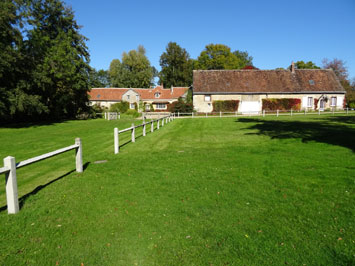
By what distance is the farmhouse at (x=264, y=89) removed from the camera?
44.0 metres

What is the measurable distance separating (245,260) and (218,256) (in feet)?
1.12

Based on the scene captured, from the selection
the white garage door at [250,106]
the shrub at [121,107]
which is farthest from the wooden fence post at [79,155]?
the shrub at [121,107]

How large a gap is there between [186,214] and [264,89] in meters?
43.3

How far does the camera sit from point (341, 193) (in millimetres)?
5328

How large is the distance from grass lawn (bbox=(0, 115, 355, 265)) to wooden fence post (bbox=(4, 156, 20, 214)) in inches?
6.8

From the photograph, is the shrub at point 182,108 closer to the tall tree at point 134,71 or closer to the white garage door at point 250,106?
the white garage door at point 250,106

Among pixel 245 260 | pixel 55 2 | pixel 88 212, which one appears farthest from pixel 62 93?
pixel 245 260

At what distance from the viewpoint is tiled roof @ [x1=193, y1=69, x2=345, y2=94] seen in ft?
145

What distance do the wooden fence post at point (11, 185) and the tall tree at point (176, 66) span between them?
73.1 meters

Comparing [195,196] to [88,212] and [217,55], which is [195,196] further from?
[217,55]

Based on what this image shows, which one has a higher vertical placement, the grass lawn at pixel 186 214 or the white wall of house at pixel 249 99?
the white wall of house at pixel 249 99

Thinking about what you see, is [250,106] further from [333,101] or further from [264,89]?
[333,101]

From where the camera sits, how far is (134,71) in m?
77.1

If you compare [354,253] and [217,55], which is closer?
[354,253]
